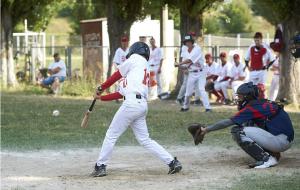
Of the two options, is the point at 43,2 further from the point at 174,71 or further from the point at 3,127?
the point at 3,127

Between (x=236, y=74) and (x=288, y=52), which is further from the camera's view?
(x=236, y=74)

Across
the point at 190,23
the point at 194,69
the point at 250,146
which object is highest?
the point at 190,23

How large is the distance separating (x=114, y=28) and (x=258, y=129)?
1461 centimetres

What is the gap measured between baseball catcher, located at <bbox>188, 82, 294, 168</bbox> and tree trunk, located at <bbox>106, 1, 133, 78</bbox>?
14.3 metres

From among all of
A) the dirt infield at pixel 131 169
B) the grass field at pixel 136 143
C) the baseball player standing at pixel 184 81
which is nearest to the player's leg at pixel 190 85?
the baseball player standing at pixel 184 81

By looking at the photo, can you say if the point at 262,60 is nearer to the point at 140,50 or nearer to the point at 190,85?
the point at 190,85

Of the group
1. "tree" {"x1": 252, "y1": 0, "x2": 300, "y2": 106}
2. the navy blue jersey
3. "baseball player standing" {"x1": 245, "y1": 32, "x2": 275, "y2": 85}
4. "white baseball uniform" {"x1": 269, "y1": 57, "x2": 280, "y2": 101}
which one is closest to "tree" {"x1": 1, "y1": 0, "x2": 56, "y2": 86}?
"white baseball uniform" {"x1": 269, "y1": 57, "x2": 280, "y2": 101}

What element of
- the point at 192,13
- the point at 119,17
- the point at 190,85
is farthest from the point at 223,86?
the point at 119,17

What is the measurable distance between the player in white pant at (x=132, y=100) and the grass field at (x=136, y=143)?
283 mm

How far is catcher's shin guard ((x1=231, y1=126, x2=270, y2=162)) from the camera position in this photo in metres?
10.4

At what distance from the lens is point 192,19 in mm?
23000

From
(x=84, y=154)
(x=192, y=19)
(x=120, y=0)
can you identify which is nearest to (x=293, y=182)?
(x=84, y=154)

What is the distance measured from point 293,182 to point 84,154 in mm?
4151

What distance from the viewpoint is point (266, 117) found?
34.8ft
